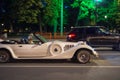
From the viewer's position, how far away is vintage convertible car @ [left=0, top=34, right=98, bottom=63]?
14.4 metres

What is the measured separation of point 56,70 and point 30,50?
7.92 feet

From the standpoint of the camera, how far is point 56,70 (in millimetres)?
12461

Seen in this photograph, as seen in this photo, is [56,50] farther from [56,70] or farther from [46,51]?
[56,70]

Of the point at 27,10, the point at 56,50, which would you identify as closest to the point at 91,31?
the point at 56,50

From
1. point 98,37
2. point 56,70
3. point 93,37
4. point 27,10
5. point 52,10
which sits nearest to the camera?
point 56,70

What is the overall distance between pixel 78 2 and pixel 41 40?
125 ft

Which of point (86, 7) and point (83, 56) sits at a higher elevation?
point (86, 7)

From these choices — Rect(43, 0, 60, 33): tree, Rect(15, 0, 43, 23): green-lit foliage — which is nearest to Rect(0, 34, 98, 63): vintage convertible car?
Rect(15, 0, 43, 23): green-lit foliage

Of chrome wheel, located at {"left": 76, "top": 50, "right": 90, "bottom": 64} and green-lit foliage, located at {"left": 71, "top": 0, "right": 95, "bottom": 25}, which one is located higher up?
green-lit foliage, located at {"left": 71, "top": 0, "right": 95, "bottom": 25}

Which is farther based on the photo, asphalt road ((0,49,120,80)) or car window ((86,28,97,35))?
car window ((86,28,97,35))

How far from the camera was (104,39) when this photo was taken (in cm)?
2130

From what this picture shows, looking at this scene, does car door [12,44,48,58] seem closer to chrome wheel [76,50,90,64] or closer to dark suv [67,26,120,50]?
chrome wheel [76,50,90,64]

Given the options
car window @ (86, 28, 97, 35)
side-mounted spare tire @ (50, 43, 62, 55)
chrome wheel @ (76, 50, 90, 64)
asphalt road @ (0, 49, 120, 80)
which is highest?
car window @ (86, 28, 97, 35)

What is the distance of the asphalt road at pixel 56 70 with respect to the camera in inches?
426
